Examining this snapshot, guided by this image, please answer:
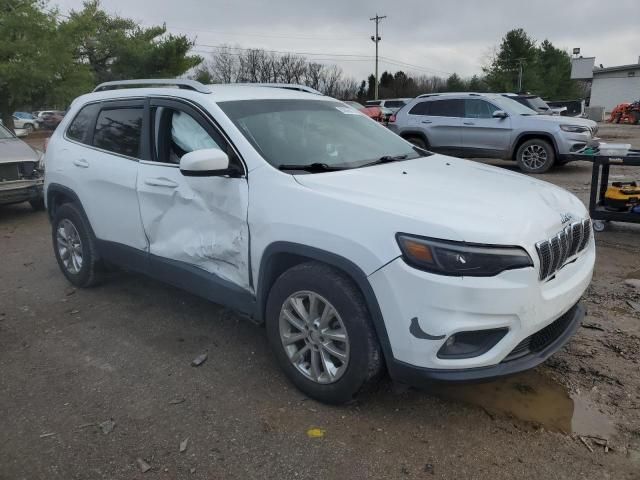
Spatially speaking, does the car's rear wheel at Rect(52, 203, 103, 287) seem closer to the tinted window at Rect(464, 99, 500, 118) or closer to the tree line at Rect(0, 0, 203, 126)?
the tinted window at Rect(464, 99, 500, 118)

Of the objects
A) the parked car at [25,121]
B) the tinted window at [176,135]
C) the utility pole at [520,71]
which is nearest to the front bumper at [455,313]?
the tinted window at [176,135]

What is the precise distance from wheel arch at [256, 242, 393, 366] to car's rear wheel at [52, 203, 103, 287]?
7.15ft

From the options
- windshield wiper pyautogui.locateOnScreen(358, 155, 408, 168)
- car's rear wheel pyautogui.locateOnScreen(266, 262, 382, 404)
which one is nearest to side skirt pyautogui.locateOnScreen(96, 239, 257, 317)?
car's rear wheel pyautogui.locateOnScreen(266, 262, 382, 404)

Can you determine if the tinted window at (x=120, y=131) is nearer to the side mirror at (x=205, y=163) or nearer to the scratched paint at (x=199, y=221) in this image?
the scratched paint at (x=199, y=221)

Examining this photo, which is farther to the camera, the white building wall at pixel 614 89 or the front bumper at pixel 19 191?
the white building wall at pixel 614 89

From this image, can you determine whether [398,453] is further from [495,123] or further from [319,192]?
[495,123]

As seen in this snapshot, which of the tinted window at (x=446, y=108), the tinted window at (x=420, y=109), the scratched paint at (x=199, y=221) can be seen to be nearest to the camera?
the scratched paint at (x=199, y=221)

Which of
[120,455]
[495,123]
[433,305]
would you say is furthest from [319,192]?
[495,123]

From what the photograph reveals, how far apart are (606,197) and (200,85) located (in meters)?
5.03

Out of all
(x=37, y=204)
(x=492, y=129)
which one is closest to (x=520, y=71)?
(x=492, y=129)

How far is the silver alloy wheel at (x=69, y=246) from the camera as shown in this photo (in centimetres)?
489

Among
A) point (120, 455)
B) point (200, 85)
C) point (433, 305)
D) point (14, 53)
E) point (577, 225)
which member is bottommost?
point (120, 455)

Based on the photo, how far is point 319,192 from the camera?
9.53 feet

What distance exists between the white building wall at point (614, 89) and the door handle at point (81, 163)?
5669 centimetres
